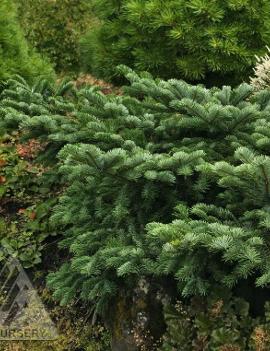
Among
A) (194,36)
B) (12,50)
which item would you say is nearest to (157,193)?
(194,36)

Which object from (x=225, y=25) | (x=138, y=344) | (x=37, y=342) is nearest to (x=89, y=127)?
(x=138, y=344)

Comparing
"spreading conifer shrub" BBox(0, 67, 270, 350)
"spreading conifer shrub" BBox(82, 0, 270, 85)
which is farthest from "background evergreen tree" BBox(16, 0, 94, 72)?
"spreading conifer shrub" BBox(0, 67, 270, 350)

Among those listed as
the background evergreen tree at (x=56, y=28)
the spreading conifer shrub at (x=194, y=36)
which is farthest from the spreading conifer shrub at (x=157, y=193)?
the background evergreen tree at (x=56, y=28)

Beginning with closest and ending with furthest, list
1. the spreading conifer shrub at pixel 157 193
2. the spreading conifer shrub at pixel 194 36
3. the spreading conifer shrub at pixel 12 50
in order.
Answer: the spreading conifer shrub at pixel 157 193 < the spreading conifer shrub at pixel 194 36 < the spreading conifer shrub at pixel 12 50

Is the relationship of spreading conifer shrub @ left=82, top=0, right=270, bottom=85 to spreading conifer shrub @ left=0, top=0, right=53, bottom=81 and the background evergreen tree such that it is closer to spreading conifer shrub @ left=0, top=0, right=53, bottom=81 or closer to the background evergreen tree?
spreading conifer shrub @ left=0, top=0, right=53, bottom=81

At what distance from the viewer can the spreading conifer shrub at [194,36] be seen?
5.75 metres

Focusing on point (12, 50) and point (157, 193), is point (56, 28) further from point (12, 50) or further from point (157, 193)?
point (157, 193)

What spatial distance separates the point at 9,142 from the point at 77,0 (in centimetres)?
602

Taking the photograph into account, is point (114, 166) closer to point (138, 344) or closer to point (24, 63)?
point (138, 344)

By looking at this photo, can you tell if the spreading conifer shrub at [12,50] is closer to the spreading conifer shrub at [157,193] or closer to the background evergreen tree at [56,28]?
the spreading conifer shrub at [157,193]

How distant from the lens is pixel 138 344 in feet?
10.9

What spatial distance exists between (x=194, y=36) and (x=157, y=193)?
9.79 feet

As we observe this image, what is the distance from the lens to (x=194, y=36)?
5789 millimetres

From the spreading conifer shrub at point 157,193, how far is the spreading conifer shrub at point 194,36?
2017 millimetres
